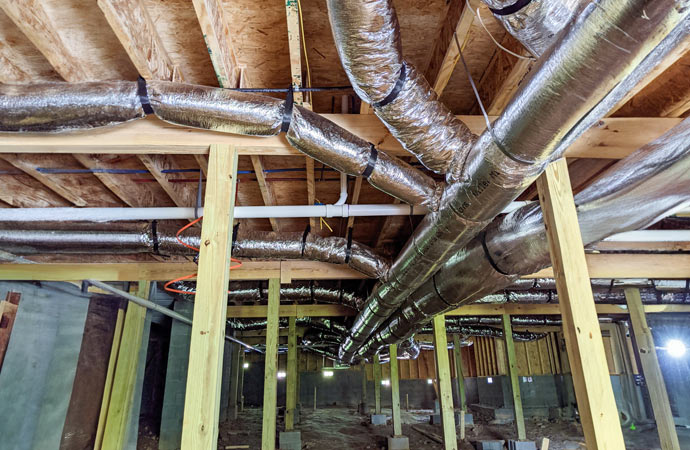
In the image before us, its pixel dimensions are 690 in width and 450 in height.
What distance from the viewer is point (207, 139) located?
5.94 ft

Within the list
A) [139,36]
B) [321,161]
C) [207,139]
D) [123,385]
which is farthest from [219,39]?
[123,385]

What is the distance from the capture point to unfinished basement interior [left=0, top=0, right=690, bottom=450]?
1.18m

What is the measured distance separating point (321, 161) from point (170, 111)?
0.65 m

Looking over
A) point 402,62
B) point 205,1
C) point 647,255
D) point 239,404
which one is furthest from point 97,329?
point 239,404

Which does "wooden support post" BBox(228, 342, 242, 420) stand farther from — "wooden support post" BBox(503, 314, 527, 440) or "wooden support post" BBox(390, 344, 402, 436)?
"wooden support post" BBox(503, 314, 527, 440)

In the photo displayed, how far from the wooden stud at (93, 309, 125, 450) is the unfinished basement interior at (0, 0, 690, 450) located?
0.03 m

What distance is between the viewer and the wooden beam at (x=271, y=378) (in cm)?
344

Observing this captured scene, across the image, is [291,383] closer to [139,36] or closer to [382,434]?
[382,434]

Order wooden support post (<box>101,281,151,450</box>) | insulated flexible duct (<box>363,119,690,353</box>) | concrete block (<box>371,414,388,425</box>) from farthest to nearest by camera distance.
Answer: concrete block (<box>371,414,388,425</box>)
wooden support post (<box>101,281,151,450</box>)
insulated flexible duct (<box>363,119,690,353</box>)

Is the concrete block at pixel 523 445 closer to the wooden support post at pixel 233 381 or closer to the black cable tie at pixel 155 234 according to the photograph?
the black cable tie at pixel 155 234

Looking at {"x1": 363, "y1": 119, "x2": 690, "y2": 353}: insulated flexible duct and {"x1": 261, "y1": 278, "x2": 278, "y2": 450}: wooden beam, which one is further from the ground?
{"x1": 363, "y1": 119, "x2": 690, "y2": 353}: insulated flexible duct

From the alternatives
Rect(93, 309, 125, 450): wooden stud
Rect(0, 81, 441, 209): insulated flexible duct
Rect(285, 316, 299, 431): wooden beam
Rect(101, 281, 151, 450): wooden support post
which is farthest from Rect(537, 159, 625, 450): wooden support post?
Rect(285, 316, 299, 431): wooden beam

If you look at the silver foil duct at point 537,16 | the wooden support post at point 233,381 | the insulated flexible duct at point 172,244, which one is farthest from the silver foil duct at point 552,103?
the wooden support post at point 233,381

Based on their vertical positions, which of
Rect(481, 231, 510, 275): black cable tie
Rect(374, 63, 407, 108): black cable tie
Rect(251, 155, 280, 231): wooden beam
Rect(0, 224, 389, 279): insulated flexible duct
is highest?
Answer: Rect(251, 155, 280, 231): wooden beam
